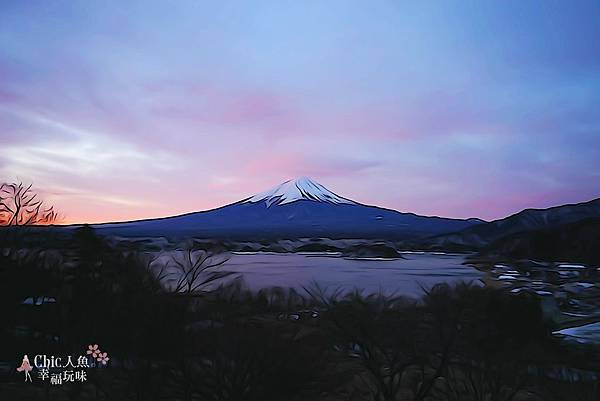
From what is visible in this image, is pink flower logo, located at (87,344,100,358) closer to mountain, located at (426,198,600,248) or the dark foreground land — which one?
the dark foreground land

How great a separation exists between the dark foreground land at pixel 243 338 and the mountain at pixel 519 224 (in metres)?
23.3

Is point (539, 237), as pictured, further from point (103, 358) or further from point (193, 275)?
point (103, 358)

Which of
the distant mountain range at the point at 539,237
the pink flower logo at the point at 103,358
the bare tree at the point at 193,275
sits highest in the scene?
the distant mountain range at the point at 539,237

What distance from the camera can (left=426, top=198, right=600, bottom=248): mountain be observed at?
35.3 m

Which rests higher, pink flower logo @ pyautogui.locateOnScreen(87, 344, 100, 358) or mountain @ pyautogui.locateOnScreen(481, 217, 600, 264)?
mountain @ pyautogui.locateOnScreen(481, 217, 600, 264)

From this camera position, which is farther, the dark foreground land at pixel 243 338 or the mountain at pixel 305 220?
the mountain at pixel 305 220

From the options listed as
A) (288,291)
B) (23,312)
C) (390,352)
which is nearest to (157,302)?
(23,312)

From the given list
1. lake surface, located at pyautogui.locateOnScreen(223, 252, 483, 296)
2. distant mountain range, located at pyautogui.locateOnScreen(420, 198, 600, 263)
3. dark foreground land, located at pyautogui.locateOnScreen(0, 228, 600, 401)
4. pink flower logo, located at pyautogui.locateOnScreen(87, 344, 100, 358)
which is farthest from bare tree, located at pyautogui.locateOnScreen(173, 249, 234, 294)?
distant mountain range, located at pyautogui.locateOnScreen(420, 198, 600, 263)

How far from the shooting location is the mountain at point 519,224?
3534 centimetres

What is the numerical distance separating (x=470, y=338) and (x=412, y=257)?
25672 mm

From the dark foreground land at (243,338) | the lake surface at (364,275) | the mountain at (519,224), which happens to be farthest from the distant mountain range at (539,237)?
the dark foreground land at (243,338)

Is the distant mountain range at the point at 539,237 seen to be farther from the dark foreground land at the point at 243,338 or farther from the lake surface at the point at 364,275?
the dark foreground land at the point at 243,338

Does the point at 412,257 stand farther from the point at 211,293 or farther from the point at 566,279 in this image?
the point at 211,293

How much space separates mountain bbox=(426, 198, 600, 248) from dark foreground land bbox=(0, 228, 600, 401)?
23318 mm
